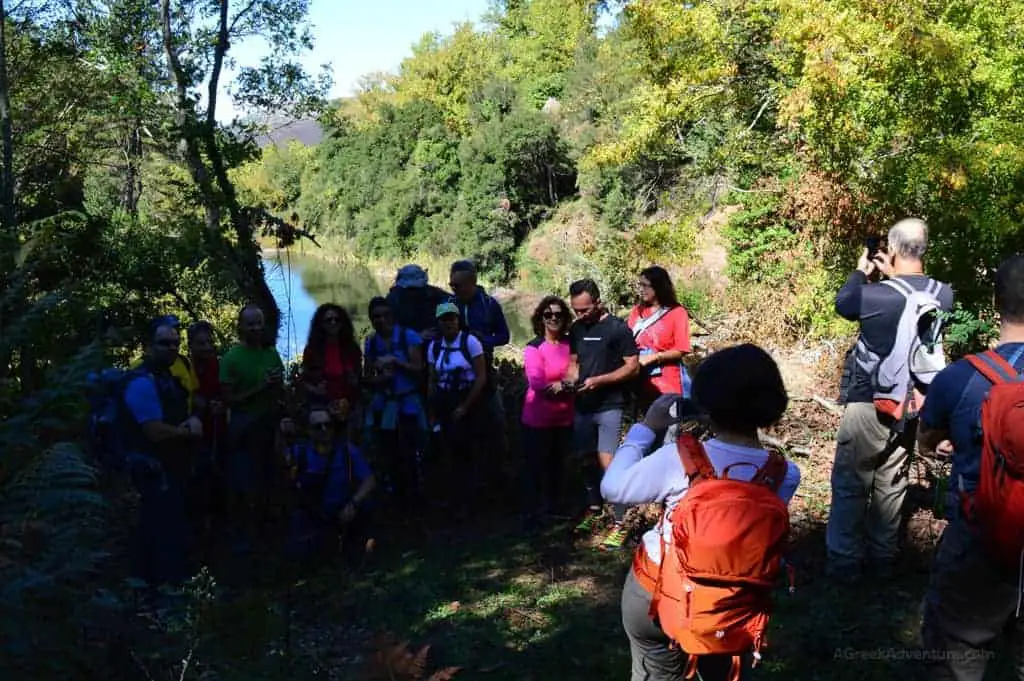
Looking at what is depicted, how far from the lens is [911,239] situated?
3.97 metres

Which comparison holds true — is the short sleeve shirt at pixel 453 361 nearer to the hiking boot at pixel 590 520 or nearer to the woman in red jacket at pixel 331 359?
the woman in red jacket at pixel 331 359

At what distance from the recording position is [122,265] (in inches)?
479

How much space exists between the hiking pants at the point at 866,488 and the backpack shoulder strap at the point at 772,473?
7.41 ft

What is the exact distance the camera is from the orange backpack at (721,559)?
2053mm

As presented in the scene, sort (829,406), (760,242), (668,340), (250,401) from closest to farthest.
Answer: (668,340), (250,401), (829,406), (760,242)

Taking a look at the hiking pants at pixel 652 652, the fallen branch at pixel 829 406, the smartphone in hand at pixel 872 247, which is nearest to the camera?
the hiking pants at pixel 652 652

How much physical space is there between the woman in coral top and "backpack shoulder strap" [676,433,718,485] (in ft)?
10.4

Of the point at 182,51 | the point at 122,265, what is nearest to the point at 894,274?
the point at 122,265

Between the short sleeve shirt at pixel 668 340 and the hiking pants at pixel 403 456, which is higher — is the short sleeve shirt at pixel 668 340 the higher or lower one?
the higher one

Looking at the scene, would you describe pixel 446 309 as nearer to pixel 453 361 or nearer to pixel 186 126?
pixel 453 361

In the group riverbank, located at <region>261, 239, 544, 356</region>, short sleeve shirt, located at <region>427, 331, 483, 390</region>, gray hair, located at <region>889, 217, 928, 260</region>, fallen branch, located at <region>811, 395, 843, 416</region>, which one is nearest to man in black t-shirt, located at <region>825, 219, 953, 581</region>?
gray hair, located at <region>889, 217, 928, 260</region>

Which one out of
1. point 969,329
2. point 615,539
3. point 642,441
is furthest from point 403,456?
point 969,329

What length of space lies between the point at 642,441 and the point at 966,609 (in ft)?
4.17

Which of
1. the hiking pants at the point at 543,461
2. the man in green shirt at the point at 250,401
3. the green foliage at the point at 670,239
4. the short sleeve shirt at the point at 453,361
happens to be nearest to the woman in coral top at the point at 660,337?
the hiking pants at the point at 543,461
